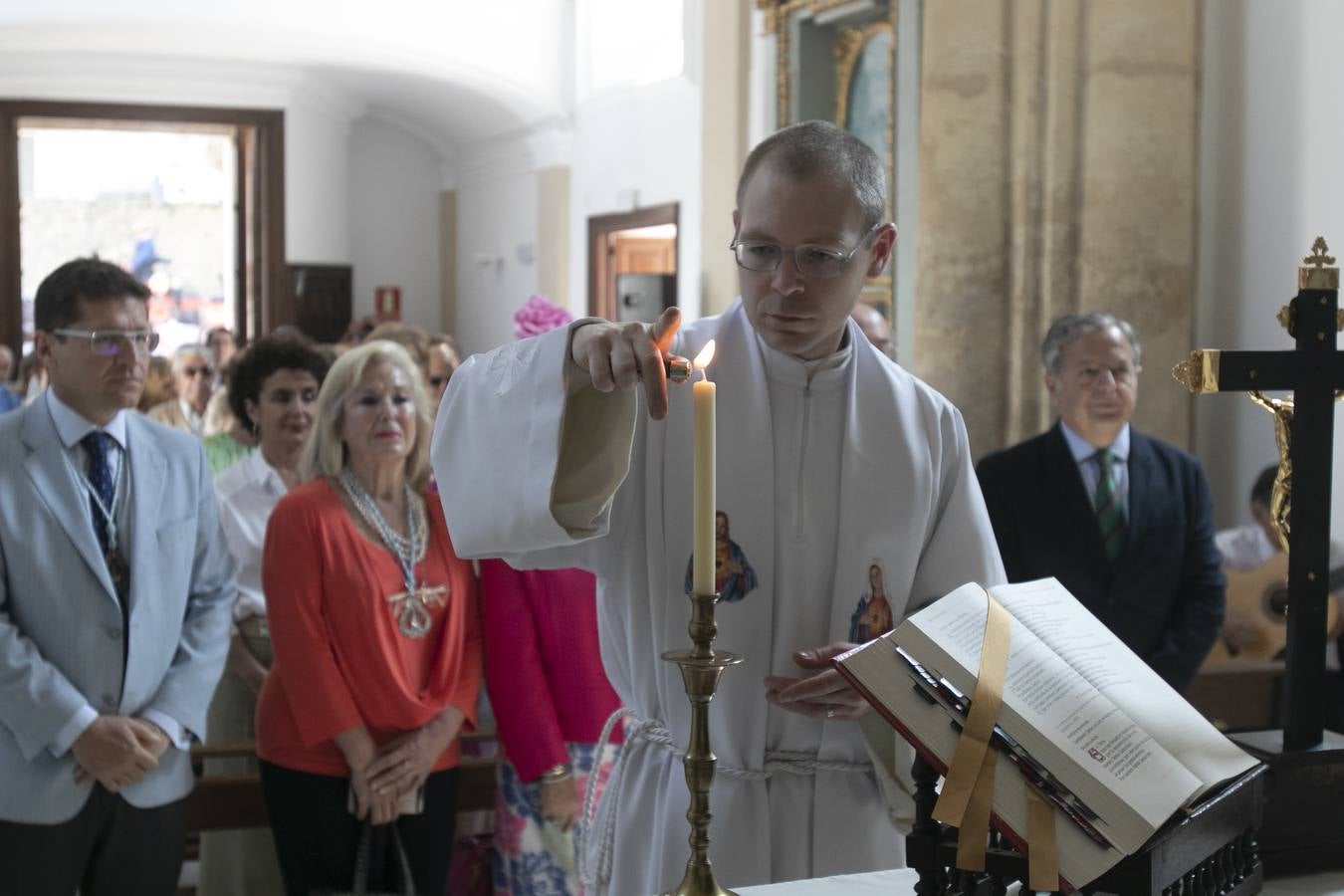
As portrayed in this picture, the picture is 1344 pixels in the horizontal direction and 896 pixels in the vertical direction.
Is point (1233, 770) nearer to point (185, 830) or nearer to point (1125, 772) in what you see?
point (1125, 772)

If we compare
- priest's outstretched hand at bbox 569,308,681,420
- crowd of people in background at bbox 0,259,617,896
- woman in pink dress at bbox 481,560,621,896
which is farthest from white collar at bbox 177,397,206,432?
priest's outstretched hand at bbox 569,308,681,420

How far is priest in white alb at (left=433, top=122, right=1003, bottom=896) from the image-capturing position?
1.90m

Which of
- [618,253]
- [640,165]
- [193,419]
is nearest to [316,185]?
[618,253]

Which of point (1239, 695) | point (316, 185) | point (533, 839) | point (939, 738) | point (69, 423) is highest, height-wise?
point (316, 185)

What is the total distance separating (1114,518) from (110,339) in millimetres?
2457

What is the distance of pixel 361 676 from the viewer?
3262mm

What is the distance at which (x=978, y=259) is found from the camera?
17.5ft

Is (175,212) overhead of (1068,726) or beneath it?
overhead

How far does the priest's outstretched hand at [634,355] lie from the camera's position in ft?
5.00

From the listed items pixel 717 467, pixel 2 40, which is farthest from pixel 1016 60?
A: pixel 2 40

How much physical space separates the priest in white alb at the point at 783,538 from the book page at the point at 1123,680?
0.33 meters

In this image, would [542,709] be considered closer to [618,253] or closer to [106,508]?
[106,508]

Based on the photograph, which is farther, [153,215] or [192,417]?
[153,215]

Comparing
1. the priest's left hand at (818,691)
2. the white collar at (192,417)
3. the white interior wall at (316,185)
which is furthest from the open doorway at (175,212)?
the priest's left hand at (818,691)
